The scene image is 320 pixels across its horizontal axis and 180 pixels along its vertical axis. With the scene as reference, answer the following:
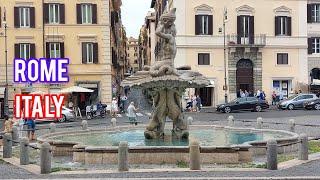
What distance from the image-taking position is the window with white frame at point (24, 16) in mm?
46562

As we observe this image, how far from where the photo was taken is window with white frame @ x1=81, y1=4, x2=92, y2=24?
47562 millimetres

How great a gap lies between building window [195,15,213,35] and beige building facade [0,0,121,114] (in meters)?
8.02

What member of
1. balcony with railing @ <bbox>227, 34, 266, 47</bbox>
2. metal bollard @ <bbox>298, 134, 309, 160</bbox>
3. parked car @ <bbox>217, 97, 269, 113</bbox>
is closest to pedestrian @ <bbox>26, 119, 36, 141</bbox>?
metal bollard @ <bbox>298, 134, 309, 160</bbox>

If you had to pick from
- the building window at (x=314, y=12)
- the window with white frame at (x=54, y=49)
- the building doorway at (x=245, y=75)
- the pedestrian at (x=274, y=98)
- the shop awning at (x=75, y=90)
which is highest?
the building window at (x=314, y=12)

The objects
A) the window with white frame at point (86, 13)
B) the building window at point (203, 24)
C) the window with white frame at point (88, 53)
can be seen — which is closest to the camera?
the window with white frame at point (88, 53)

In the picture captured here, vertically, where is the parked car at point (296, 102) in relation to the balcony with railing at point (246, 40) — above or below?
below

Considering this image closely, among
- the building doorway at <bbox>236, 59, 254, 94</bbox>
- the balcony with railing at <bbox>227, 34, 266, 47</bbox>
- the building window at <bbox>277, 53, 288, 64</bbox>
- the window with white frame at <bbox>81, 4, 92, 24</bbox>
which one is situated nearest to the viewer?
the window with white frame at <bbox>81, 4, 92, 24</bbox>

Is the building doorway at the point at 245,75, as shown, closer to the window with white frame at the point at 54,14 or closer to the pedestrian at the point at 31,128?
the window with white frame at the point at 54,14

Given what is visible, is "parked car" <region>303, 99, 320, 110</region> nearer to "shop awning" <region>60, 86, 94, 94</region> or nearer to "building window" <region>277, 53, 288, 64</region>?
"building window" <region>277, 53, 288, 64</region>

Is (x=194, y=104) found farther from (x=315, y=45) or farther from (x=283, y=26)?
(x=315, y=45)

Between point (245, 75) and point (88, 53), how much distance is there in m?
14.0

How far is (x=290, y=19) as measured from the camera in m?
53.1

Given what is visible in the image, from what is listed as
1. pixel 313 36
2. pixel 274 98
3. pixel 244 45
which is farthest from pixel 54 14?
pixel 313 36

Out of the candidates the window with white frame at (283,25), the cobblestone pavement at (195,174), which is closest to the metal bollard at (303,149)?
the cobblestone pavement at (195,174)
